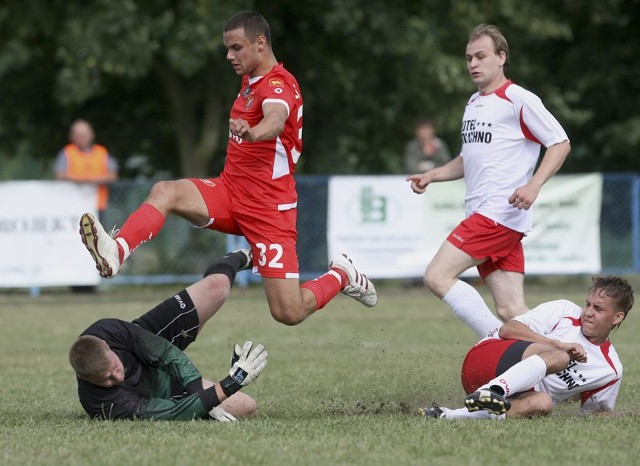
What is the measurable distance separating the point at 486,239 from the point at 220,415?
85.0 inches

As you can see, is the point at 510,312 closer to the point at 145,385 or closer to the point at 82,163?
the point at 145,385

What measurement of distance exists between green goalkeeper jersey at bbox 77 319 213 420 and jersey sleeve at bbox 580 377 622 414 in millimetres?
2222

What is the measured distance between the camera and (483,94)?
26.8ft

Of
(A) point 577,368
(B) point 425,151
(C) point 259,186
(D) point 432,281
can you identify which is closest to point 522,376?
(A) point 577,368

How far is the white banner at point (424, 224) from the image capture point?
1719 cm

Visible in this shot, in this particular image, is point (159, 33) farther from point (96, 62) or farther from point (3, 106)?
point (3, 106)

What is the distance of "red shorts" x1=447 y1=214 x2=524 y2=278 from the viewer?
315 inches

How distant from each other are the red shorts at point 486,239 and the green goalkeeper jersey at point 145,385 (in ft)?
6.61

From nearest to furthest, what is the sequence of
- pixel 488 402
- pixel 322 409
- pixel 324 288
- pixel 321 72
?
pixel 488 402, pixel 322 409, pixel 324 288, pixel 321 72

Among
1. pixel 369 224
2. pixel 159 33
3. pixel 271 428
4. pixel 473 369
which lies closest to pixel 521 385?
pixel 473 369

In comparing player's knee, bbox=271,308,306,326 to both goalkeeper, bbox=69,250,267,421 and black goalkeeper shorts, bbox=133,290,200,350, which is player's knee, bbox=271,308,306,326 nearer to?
black goalkeeper shorts, bbox=133,290,200,350

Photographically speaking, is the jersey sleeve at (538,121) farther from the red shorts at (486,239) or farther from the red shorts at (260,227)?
the red shorts at (260,227)

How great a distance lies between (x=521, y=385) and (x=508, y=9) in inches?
668

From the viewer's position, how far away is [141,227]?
23.5 feet
